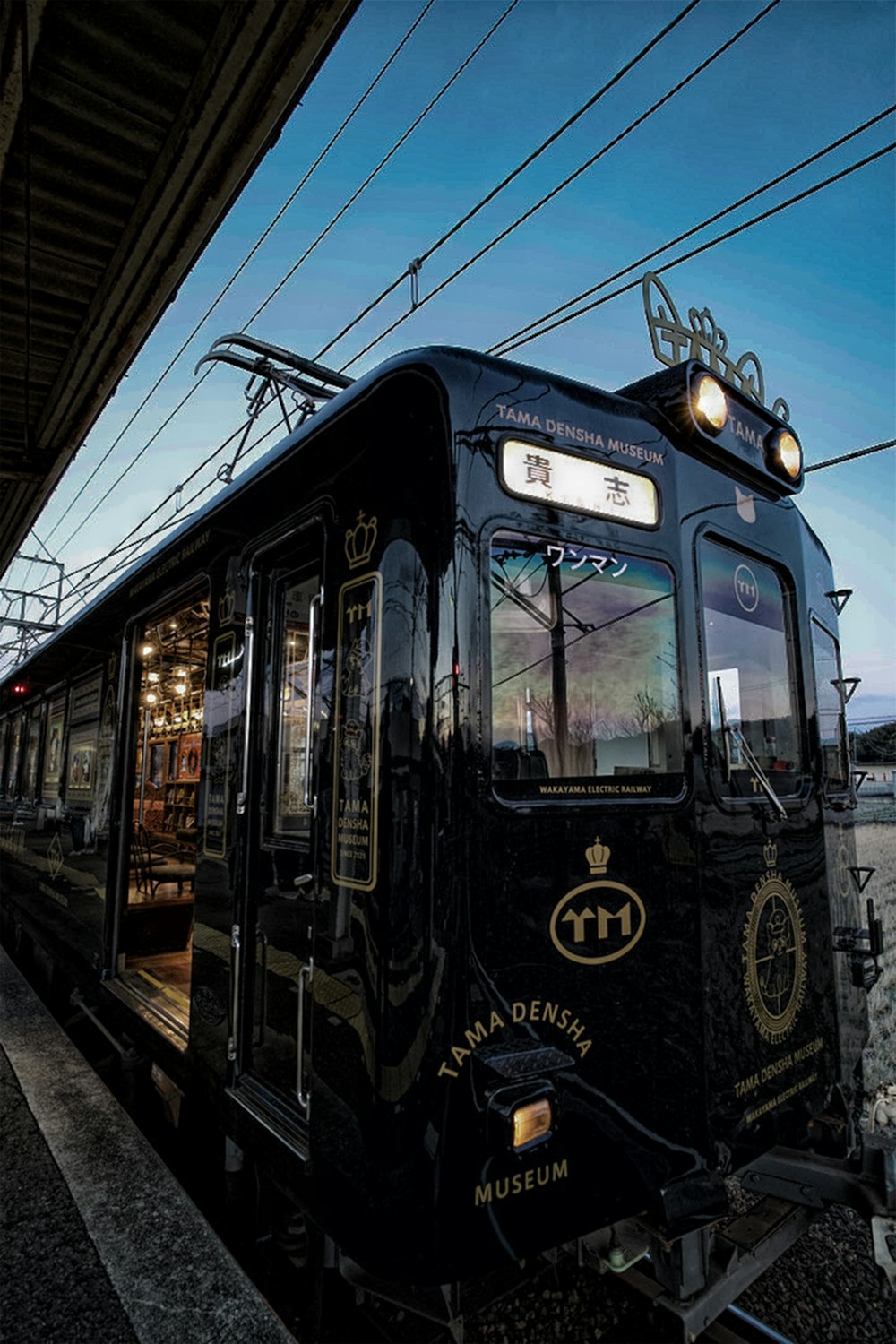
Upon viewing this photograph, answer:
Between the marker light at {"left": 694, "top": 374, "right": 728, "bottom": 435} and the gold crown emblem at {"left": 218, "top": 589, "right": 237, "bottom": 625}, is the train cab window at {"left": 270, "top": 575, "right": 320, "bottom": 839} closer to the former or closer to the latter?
the gold crown emblem at {"left": 218, "top": 589, "right": 237, "bottom": 625}

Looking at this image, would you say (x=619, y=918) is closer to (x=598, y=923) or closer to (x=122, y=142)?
(x=598, y=923)

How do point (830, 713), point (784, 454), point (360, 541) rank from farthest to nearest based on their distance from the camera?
point (830, 713) → point (784, 454) → point (360, 541)

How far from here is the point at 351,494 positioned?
2.47 metres

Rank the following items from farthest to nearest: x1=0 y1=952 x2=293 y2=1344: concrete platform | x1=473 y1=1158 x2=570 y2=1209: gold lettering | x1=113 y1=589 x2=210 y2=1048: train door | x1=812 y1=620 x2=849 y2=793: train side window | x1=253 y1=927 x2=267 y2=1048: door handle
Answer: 1. x1=113 y1=589 x2=210 y2=1048: train door
2. x1=812 y1=620 x2=849 y2=793: train side window
3. x1=253 y1=927 x2=267 y2=1048: door handle
4. x1=0 y1=952 x2=293 y2=1344: concrete platform
5. x1=473 y1=1158 x2=570 y2=1209: gold lettering

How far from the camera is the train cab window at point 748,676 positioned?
2.69 metres

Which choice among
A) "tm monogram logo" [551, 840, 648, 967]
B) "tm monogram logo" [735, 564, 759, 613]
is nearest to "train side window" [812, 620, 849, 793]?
"tm monogram logo" [735, 564, 759, 613]

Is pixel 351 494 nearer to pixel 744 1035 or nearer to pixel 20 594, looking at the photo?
pixel 744 1035

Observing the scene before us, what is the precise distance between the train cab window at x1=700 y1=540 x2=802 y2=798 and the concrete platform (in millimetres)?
2338

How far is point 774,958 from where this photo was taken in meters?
2.68

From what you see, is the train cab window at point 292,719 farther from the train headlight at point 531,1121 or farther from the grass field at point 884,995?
the grass field at point 884,995

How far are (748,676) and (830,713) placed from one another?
2.44 feet

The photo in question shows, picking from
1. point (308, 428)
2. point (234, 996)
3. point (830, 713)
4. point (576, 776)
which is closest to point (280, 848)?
point (234, 996)

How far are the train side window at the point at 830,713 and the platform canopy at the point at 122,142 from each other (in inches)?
117

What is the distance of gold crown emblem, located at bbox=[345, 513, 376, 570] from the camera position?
235 centimetres
